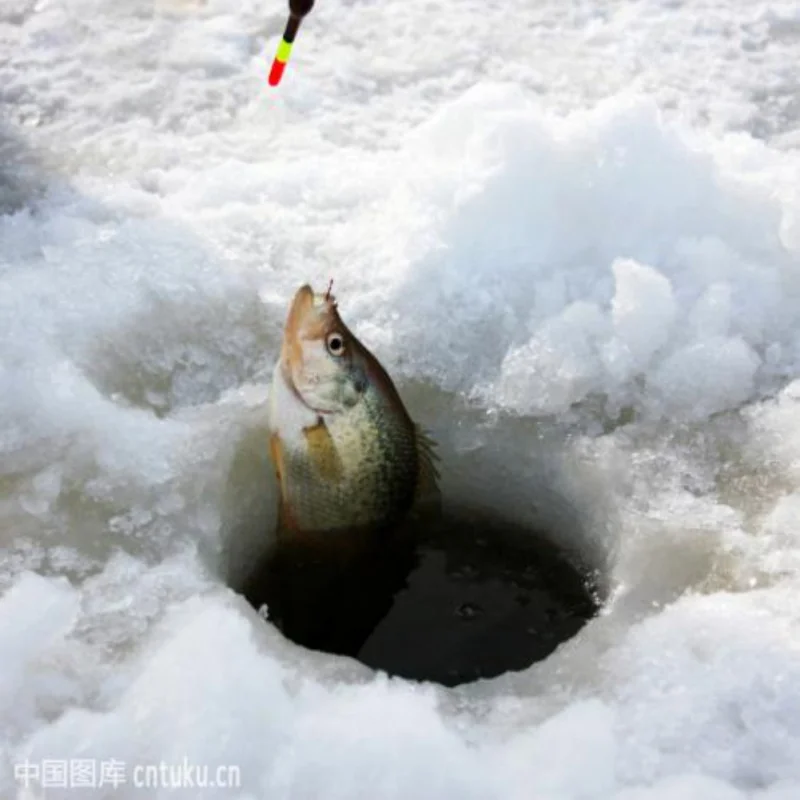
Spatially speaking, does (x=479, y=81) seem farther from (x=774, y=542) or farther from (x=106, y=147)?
(x=774, y=542)

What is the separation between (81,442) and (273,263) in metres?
0.82

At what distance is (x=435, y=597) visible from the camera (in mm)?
2777

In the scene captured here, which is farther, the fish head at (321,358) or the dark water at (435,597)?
the dark water at (435,597)

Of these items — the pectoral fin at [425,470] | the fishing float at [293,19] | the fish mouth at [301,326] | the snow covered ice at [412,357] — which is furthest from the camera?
the fishing float at [293,19]

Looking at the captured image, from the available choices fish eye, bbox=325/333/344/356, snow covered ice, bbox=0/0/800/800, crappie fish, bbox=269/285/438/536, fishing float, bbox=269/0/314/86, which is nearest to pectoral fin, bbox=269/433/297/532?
crappie fish, bbox=269/285/438/536

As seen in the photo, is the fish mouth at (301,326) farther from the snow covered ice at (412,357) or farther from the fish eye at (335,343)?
the snow covered ice at (412,357)

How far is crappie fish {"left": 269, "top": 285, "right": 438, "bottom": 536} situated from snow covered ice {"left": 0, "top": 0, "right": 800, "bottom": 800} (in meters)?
0.19

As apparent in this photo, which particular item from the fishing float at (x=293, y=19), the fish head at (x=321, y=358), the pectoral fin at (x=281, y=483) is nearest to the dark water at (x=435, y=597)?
the pectoral fin at (x=281, y=483)

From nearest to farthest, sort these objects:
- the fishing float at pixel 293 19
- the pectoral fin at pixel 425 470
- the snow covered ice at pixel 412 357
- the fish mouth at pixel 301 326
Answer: the snow covered ice at pixel 412 357
the fish mouth at pixel 301 326
the pectoral fin at pixel 425 470
the fishing float at pixel 293 19

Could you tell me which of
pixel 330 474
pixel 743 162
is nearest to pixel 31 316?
pixel 330 474

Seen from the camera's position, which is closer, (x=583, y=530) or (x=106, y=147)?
(x=583, y=530)

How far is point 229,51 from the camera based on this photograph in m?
4.19

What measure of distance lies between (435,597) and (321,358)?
725 mm

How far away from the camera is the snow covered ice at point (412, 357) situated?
198 cm
